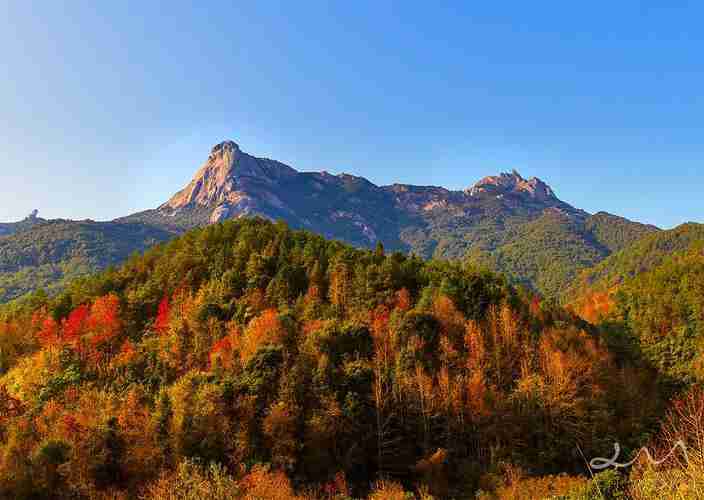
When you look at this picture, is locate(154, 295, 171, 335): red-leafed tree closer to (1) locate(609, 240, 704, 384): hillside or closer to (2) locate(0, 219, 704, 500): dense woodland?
(2) locate(0, 219, 704, 500): dense woodland

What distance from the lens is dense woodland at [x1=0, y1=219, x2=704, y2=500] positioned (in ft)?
153

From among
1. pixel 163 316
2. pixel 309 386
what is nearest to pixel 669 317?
pixel 309 386

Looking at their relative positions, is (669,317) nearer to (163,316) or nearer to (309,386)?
(309,386)

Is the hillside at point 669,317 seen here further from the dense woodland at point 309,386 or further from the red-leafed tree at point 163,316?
the red-leafed tree at point 163,316

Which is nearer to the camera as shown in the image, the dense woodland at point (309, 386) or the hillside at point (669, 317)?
the dense woodland at point (309, 386)

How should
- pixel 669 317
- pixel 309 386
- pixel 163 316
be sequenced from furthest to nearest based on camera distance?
Result: pixel 669 317 → pixel 163 316 → pixel 309 386

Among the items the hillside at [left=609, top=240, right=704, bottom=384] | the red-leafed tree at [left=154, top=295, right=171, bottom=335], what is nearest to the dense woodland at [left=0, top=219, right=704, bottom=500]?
the red-leafed tree at [left=154, top=295, right=171, bottom=335]

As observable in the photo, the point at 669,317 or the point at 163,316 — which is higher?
the point at 669,317

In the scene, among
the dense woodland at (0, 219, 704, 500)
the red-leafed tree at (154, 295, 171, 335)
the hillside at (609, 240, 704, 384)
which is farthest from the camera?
the hillside at (609, 240, 704, 384)

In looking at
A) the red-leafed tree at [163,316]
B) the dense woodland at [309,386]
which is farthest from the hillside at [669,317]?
the red-leafed tree at [163,316]

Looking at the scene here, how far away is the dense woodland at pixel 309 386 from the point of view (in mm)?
46781

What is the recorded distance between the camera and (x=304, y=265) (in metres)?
84.2

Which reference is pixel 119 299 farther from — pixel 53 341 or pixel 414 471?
pixel 414 471

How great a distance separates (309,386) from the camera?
5594 cm
